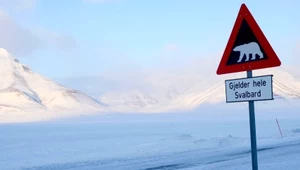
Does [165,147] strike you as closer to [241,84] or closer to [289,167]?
[289,167]

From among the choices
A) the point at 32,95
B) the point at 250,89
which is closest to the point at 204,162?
the point at 250,89

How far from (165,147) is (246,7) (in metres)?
16.0

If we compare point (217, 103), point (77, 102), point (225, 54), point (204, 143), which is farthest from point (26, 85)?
point (225, 54)

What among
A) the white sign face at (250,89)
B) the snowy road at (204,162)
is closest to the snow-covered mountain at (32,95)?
the snowy road at (204,162)

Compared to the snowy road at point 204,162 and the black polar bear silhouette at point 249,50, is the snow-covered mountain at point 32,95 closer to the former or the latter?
the snowy road at point 204,162

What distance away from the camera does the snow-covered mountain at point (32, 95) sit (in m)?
145

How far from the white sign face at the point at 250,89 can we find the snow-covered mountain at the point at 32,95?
420 ft

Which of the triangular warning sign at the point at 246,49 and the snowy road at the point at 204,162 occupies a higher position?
the triangular warning sign at the point at 246,49

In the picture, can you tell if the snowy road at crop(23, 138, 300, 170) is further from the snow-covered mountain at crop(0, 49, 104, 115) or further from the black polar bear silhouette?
the snow-covered mountain at crop(0, 49, 104, 115)

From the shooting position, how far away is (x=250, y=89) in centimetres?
464

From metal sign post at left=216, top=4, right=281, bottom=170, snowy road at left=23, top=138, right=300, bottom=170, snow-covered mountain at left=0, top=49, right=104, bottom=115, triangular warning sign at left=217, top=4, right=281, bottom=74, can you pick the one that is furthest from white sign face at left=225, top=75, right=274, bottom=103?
snow-covered mountain at left=0, top=49, right=104, bottom=115

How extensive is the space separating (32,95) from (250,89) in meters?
168

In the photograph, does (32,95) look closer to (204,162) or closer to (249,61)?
(204,162)

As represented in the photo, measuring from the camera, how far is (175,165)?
512 inches
